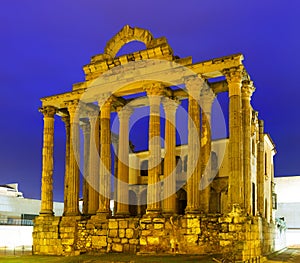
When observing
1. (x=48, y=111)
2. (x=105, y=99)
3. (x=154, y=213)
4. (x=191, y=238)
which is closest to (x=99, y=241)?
(x=154, y=213)

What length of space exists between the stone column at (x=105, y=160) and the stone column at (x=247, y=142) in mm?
7995

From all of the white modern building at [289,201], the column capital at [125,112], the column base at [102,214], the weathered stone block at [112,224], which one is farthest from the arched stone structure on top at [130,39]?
the white modern building at [289,201]

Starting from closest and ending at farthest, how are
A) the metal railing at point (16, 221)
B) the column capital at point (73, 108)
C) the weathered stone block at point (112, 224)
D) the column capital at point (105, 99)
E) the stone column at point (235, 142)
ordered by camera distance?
the stone column at point (235, 142) → the weathered stone block at point (112, 224) → the column capital at point (105, 99) → the column capital at point (73, 108) → the metal railing at point (16, 221)

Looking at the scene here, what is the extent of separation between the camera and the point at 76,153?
92.4ft

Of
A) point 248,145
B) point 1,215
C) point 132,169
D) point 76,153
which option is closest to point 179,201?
point 132,169

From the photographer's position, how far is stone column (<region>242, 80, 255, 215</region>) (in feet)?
73.7

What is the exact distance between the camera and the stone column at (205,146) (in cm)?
2461

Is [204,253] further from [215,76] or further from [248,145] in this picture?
[215,76]

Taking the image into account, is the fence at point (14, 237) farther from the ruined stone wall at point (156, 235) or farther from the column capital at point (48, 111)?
the column capital at point (48, 111)

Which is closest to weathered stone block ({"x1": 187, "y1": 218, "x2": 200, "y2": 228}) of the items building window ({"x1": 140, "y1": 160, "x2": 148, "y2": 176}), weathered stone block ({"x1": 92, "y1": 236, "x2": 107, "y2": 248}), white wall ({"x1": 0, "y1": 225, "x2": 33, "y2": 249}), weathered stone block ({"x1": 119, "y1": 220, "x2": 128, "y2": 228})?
weathered stone block ({"x1": 119, "y1": 220, "x2": 128, "y2": 228})

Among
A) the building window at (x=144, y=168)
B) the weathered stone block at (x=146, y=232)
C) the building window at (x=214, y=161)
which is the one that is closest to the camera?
the weathered stone block at (x=146, y=232)

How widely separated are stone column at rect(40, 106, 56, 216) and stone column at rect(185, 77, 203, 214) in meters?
9.81

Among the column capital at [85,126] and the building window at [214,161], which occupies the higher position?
the column capital at [85,126]

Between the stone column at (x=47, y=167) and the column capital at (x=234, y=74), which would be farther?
the stone column at (x=47, y=167)
